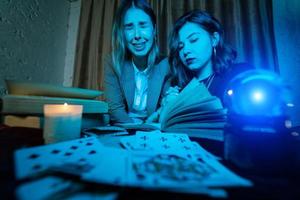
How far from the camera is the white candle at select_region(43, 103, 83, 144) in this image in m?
0.42

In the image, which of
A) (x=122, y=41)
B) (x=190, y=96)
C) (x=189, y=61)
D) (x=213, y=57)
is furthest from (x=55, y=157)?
(x=122, y=41)

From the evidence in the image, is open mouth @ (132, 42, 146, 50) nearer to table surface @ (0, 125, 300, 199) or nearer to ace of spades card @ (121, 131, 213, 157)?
ace of spades card @ (121, 131, 213, 157)

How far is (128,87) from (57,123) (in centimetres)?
76

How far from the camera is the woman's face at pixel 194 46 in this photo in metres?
0.94

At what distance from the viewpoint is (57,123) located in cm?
42

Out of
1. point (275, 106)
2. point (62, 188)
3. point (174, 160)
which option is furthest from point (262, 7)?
point (62, 188)

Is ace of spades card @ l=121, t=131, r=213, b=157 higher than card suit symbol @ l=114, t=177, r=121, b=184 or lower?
higher

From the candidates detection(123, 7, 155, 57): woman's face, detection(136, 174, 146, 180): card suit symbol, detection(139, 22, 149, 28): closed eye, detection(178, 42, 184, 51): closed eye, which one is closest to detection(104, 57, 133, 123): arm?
detection(123, 7, 155, 57): woman's face

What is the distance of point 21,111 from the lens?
0.48m

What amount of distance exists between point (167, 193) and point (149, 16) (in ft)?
3.75

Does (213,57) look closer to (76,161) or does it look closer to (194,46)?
(194,46)

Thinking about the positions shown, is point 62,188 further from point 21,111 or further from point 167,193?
point 21,111

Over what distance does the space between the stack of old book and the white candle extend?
9 cm

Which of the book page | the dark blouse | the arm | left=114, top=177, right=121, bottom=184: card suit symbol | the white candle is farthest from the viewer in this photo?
the arm
